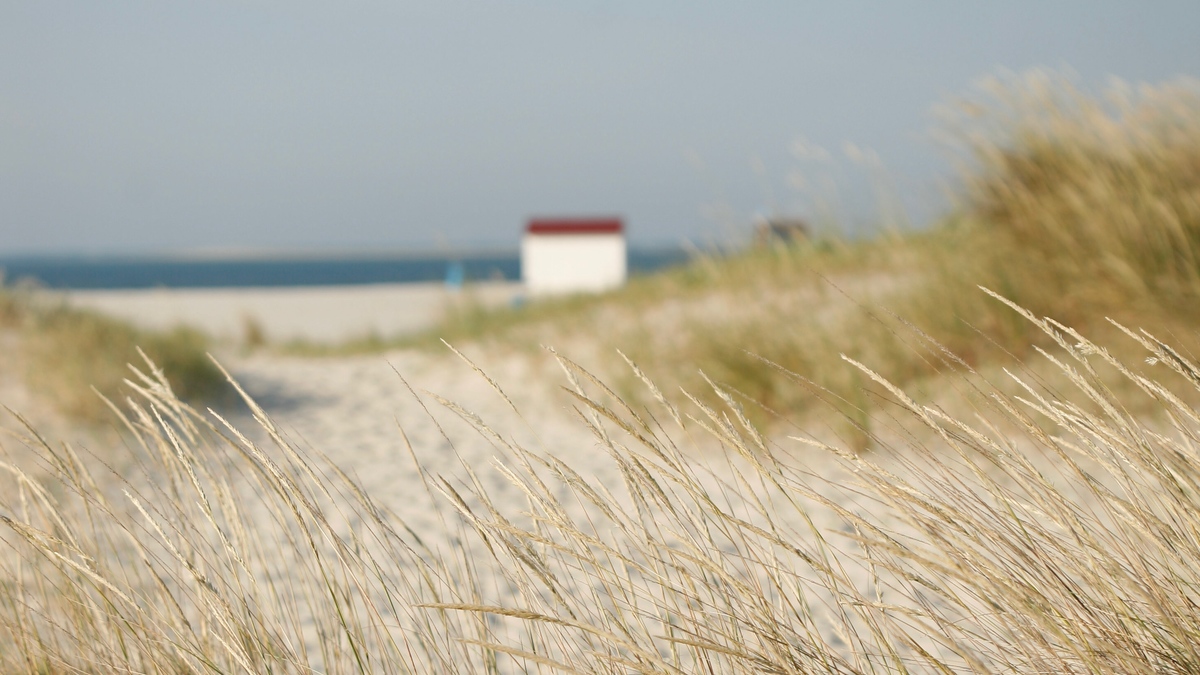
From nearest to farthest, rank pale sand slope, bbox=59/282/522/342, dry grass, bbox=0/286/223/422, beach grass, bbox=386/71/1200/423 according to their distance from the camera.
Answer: beach grass, bbox=386/71/1200/423 → dry grass, bbox=0/286/223/422 → pale sand slope, bbox=59/282/522/342

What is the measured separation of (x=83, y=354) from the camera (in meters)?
6.03

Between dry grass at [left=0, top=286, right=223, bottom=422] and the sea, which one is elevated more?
dry grass at [left=0, top=286, right=223, bottom=422]

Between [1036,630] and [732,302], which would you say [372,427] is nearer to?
[732,302]

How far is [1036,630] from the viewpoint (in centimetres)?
112

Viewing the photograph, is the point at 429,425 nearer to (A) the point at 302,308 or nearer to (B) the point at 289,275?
(A) the point at 302,308

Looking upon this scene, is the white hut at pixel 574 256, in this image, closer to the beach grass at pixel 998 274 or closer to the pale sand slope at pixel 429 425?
the pale sand slope at pixel 429 425

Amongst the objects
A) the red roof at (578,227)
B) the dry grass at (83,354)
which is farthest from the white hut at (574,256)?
the dry grass at (83,354)

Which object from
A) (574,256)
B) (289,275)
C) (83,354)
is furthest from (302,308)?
(289,275)

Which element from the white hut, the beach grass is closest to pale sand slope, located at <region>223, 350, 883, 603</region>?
the beach grass

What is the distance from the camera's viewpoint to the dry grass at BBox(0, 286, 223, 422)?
5312 mm

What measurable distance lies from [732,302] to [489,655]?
552cm

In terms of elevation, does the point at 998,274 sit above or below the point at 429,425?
above

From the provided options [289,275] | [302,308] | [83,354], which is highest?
[83,354]

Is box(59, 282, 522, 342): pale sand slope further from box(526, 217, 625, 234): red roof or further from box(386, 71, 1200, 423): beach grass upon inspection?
box(386, 71, 1200, 423): beach grass
